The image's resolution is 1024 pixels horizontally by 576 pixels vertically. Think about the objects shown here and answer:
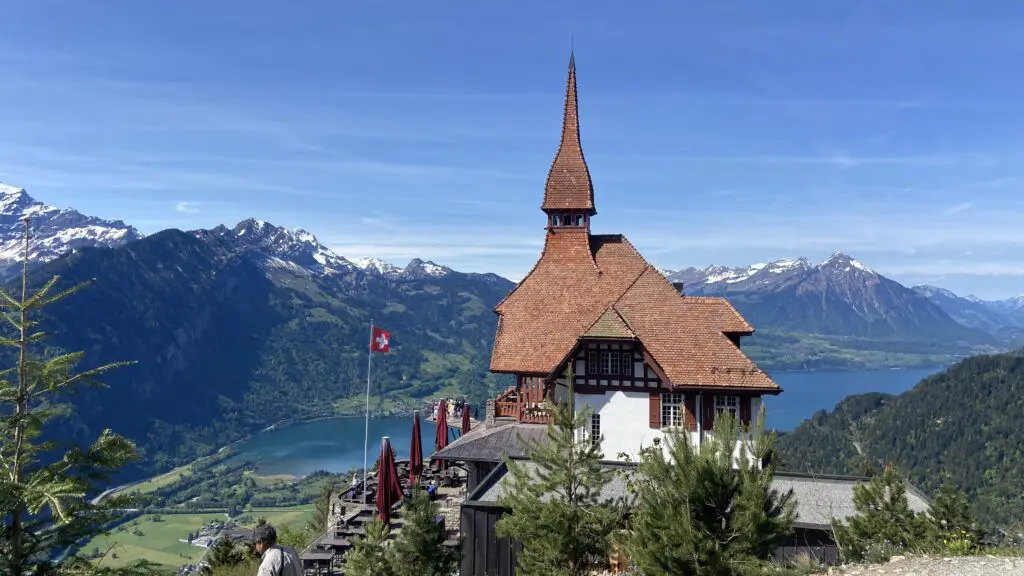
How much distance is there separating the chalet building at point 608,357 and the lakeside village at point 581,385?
6 centimetres

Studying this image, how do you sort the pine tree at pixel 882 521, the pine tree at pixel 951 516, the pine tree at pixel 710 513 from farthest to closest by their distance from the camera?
the pine tree at pixel 951 516, the pine tree at pixel 882 521, the pine tree at pixel 710 513

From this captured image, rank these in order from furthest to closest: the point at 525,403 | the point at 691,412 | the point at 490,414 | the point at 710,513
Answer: the point at 490,414
the point at 525,403
the point at 691,412
the point at 710,513

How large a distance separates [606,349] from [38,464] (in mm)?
22202

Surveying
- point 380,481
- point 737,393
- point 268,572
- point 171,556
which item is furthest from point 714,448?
point 171,556

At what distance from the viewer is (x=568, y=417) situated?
58.1 ft

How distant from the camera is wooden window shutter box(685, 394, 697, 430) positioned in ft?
98.1

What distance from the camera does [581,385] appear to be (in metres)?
31.2

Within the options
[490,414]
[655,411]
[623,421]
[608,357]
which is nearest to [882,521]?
[655,411]

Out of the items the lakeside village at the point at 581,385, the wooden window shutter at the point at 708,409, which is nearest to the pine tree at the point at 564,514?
the lakeside village at the point at 581,385

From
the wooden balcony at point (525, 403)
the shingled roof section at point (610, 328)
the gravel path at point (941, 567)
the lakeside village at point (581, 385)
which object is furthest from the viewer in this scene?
the wooden balcony at point (525, 403)

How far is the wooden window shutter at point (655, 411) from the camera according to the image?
30.4 meters

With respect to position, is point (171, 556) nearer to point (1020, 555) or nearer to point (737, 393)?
point (737, 393)

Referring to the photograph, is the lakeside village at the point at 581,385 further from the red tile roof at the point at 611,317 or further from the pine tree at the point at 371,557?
the pine tree at the point at 371,557

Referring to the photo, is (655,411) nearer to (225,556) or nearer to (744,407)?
(744,407)
